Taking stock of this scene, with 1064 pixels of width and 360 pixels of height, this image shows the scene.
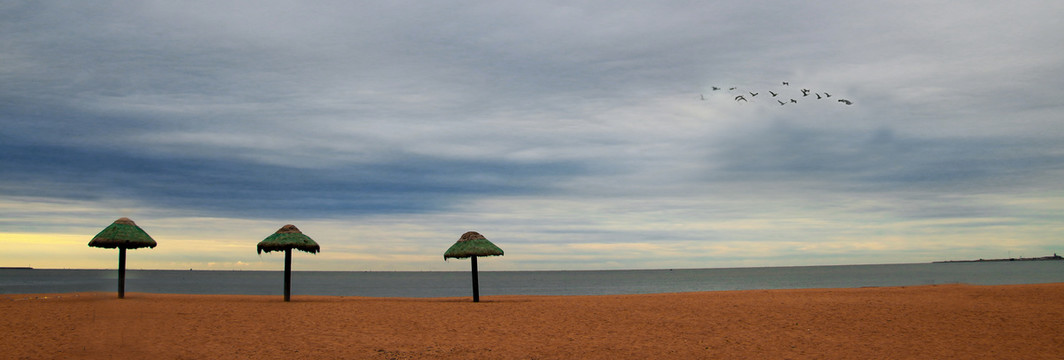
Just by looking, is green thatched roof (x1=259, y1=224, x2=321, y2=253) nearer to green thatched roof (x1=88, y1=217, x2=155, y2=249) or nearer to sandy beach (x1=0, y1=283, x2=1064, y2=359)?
sandy beach (x1=0, y1=283, x2=1064, y2=359)

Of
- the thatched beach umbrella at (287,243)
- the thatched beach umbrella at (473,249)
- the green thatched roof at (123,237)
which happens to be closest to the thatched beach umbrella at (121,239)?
the green thatched roof at (123,237)

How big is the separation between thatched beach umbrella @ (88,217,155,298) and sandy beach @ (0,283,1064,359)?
8.39ft

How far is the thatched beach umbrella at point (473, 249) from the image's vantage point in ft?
100


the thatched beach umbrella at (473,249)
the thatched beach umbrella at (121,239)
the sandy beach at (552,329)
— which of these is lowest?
the sandy beach at (552,329)

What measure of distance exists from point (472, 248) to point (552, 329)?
34.8 ft

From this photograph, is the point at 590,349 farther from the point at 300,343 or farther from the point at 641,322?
the point at 300,343

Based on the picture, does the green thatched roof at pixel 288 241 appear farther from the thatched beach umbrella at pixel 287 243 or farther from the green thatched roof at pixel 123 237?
the green thatched roof at pixel 123 237

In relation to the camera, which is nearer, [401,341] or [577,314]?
[401,341]

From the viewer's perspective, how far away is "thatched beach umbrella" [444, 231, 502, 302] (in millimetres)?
30562

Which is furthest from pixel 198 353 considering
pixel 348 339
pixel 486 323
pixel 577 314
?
pixel 577 314

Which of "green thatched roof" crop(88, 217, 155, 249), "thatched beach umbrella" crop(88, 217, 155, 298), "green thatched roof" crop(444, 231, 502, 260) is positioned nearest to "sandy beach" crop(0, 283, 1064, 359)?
"thatched beach umbrella" crop(88, 217, 155, 298)

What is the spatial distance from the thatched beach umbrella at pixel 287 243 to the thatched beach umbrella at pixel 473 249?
21.2ft

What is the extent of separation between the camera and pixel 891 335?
776 inches

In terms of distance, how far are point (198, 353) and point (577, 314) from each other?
1303 centimetres
